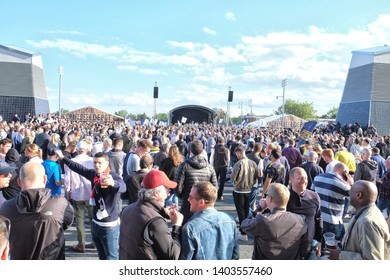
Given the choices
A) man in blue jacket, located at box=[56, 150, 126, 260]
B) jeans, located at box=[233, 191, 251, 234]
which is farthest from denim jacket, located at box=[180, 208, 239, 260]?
jeans, located at box=[233, 191, 251, 234]

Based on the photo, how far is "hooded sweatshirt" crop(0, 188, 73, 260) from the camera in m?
2.77

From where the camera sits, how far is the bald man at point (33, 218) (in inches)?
109

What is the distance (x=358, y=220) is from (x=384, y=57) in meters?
36.0

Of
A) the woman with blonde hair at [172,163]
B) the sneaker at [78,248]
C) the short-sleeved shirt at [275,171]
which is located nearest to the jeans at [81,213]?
the sneaker at [78,248]

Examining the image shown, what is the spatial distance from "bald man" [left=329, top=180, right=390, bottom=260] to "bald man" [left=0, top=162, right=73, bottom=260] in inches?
97.8

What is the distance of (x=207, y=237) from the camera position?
2.81 meters

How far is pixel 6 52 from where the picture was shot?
3419 centimetres

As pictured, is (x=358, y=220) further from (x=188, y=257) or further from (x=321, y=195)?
(x=321, y=195)

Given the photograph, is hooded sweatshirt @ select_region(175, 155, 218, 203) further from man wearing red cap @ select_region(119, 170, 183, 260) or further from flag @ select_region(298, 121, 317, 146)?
flag @ select_region(298, 121, 317, 146)

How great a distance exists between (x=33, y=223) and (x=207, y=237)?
1.47m

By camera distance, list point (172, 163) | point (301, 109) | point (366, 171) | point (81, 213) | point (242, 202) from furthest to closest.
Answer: point (301, 109), point (366, 171), point (242, 202), point (172, 163), point (81, 213)

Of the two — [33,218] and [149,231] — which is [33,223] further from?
[149,231]

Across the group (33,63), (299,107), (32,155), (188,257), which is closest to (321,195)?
(188,257)

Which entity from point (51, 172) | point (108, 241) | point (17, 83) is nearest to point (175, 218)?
point (108, 241)
